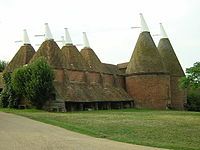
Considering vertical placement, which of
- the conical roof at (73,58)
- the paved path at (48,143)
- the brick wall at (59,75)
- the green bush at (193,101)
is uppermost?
the conical roof at (73,58)

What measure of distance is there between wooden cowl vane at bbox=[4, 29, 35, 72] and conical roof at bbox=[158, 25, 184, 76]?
1959 centimetres

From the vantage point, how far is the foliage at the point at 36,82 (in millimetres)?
41794

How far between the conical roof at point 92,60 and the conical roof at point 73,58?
2.21 m

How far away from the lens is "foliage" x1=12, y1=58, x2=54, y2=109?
137ft

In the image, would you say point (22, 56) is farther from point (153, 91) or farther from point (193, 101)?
point (193, 101)

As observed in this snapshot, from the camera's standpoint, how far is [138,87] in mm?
55750

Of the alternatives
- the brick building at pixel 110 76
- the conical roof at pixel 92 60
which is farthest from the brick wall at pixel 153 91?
the conical roof at pixel 92 60

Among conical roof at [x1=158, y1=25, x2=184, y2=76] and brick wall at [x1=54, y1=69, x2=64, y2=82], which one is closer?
brick wall at [x1=54, y1=69, x2=64, y2=82]

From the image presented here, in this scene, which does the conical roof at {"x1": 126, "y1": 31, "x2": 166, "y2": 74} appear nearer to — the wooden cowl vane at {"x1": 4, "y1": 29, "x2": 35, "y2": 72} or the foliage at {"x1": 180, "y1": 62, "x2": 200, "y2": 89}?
the wooden cowl vane at {"x1": 4, "y1": 29, "x2": 35, "y2": 72}

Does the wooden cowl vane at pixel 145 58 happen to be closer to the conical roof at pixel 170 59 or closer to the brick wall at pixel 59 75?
the conical roof at pixel 170 59

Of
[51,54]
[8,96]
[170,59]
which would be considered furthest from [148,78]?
[8,96]

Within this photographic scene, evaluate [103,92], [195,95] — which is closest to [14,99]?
[103,92]

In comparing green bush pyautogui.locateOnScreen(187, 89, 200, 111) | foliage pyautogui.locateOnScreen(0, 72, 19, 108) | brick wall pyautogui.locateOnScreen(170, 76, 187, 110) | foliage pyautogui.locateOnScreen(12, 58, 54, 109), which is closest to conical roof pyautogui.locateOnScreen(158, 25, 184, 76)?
brick wall pyautogui.locateOnScreen(170, 76, 187, 110)

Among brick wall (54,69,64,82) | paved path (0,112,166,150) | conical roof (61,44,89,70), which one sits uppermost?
conical roof (61,44,89,70)
